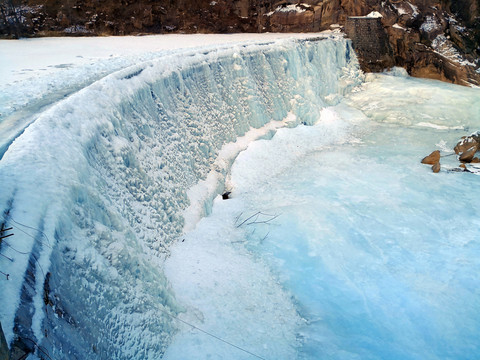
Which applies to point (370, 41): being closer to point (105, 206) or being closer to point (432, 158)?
point (432, 158)

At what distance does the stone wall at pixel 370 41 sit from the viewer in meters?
16.2

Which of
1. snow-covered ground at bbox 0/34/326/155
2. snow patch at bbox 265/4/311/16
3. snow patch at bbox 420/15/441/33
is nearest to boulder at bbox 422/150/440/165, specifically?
snow-covered ground at bbox 0/34/326/155

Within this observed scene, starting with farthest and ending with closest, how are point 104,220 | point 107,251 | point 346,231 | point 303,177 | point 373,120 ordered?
point 373,120
point 303,177
point 346,231
point 104,220
point 107,251

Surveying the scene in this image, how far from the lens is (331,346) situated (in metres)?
4.57

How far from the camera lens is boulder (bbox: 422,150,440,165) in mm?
9617

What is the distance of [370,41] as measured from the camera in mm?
16406

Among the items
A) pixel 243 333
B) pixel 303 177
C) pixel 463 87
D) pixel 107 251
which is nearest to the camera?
pixel 107 251

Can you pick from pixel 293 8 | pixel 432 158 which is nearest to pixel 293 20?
pixel 293 8

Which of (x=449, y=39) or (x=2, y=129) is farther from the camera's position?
(x=449, y=39)

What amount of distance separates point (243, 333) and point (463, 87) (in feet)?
51.0

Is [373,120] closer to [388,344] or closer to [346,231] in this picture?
[346,231]

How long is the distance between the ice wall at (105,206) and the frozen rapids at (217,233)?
0.02 m

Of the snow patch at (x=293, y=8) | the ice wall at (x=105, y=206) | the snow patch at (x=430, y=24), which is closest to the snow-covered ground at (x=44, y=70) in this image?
the ice wall at (x=105, y=206)

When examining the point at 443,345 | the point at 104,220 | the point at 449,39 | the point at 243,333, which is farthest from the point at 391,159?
the point at 449,39
